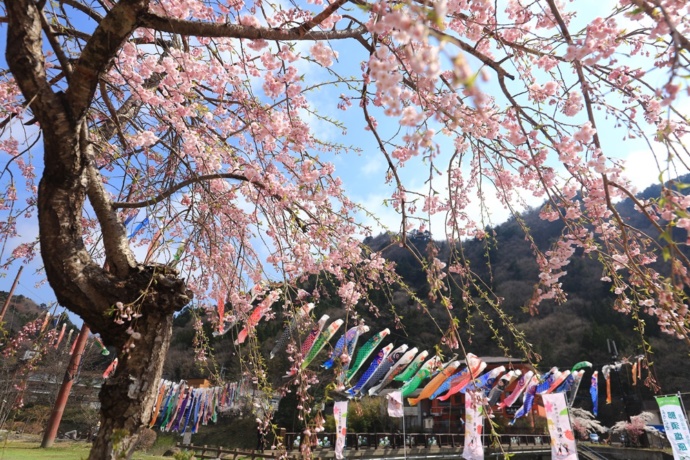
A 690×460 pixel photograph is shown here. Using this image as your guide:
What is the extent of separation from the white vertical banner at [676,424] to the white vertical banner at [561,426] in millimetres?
2164

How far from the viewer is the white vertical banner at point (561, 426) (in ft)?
34.1

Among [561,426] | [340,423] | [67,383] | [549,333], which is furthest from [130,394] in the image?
[549,333]

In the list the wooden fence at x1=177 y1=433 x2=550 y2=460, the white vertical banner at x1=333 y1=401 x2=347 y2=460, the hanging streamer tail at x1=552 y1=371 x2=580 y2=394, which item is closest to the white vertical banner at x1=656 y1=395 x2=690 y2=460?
the wooden fence at x1=177 y1=433 x2=550 y2=460

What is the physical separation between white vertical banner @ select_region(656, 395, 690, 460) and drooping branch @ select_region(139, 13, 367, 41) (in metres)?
10.2

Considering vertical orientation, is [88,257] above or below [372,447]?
above

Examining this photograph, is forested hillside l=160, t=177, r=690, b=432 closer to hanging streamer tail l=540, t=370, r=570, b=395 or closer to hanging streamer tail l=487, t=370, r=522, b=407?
hanging streamer tail l=540, t=370, r=570, b=395

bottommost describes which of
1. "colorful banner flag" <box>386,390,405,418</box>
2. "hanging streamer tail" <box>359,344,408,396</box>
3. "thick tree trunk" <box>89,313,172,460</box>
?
"thick tree trunk" <box>89,313,172,460</box>

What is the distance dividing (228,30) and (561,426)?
475 inches

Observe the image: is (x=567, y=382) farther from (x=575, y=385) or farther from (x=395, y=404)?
(x=395, y=404)

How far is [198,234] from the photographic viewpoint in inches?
131

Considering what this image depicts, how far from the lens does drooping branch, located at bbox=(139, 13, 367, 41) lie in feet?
6.63

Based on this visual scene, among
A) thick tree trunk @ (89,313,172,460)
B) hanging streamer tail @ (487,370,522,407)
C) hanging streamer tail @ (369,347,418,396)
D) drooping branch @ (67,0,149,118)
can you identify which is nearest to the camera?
drooping branch @ (67,0,149,118)

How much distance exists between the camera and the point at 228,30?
2.06 metres

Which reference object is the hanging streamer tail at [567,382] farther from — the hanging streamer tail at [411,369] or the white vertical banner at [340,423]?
the white vertical banner at [340,423]
